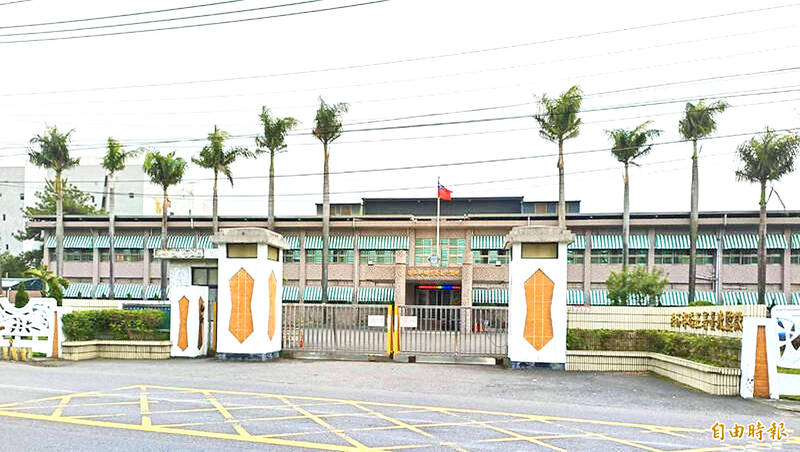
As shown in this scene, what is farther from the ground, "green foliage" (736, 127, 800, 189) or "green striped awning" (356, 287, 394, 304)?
"green foliage" (736, 127, 800, 189)

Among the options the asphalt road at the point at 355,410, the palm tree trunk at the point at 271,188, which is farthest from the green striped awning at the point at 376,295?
the asphalt road at the point at 355,410

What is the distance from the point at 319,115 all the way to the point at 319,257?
10.1 m

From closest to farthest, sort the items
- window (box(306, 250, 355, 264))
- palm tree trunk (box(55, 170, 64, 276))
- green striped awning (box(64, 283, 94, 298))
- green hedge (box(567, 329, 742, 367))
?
green hedge (box(567, 329, 742, 367)) < window (box(306, 250, 355, 264)) < palm tree trunk (box(55, 170, 64, 276)) < green striped awning (box(64, 283, 94, 298))

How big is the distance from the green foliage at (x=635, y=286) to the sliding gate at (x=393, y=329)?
20.2 m

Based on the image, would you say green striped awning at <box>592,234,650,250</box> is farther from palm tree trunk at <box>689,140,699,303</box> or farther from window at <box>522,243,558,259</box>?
window at <box>522,243,558,259</box>

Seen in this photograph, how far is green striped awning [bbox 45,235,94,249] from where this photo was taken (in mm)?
51375

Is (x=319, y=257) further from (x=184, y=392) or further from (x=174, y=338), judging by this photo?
(x=184, y=392)

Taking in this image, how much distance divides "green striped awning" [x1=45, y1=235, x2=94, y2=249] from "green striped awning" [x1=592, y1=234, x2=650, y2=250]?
3637 cm

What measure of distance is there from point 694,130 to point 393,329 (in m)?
27.7

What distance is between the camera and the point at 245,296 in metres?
19.5

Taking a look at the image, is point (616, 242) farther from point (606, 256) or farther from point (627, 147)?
point (627, 147)

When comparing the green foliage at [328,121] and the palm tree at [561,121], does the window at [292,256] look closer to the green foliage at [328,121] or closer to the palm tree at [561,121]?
the green foliage at [328,121]

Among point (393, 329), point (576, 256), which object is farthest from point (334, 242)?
point (393, 329)

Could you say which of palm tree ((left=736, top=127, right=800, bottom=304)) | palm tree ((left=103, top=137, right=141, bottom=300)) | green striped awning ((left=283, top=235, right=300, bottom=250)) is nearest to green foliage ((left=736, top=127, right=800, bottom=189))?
palm tree ((left=736, top=127, right=800, bottom=304))
